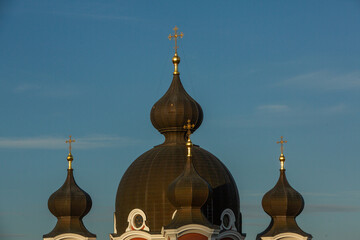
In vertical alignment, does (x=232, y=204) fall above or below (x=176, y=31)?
below

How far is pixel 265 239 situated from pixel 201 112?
10.4 meters

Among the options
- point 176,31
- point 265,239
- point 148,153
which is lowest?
point 265,239

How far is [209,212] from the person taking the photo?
95.9m

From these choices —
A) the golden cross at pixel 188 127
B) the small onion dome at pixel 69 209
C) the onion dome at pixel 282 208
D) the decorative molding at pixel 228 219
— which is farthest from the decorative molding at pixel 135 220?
the onion dome at pixel 282 208

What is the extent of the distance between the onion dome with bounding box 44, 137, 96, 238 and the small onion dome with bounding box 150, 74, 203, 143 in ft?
24.5

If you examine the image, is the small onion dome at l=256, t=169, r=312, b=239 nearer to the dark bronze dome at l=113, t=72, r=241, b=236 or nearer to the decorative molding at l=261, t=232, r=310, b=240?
the decorative molding at l=261, t=232, r=310, b=240

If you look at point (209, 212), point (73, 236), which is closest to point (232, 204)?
point (209, 212)

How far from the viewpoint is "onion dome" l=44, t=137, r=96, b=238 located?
317 ft

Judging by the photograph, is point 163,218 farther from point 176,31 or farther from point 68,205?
point 176,31

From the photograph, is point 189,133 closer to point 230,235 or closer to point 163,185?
point 163,185

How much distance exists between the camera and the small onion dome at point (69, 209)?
96688 mm

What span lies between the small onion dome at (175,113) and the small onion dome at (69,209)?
24.5 ft

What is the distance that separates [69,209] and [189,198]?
31.1ft

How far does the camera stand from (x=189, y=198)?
91.9 meters
